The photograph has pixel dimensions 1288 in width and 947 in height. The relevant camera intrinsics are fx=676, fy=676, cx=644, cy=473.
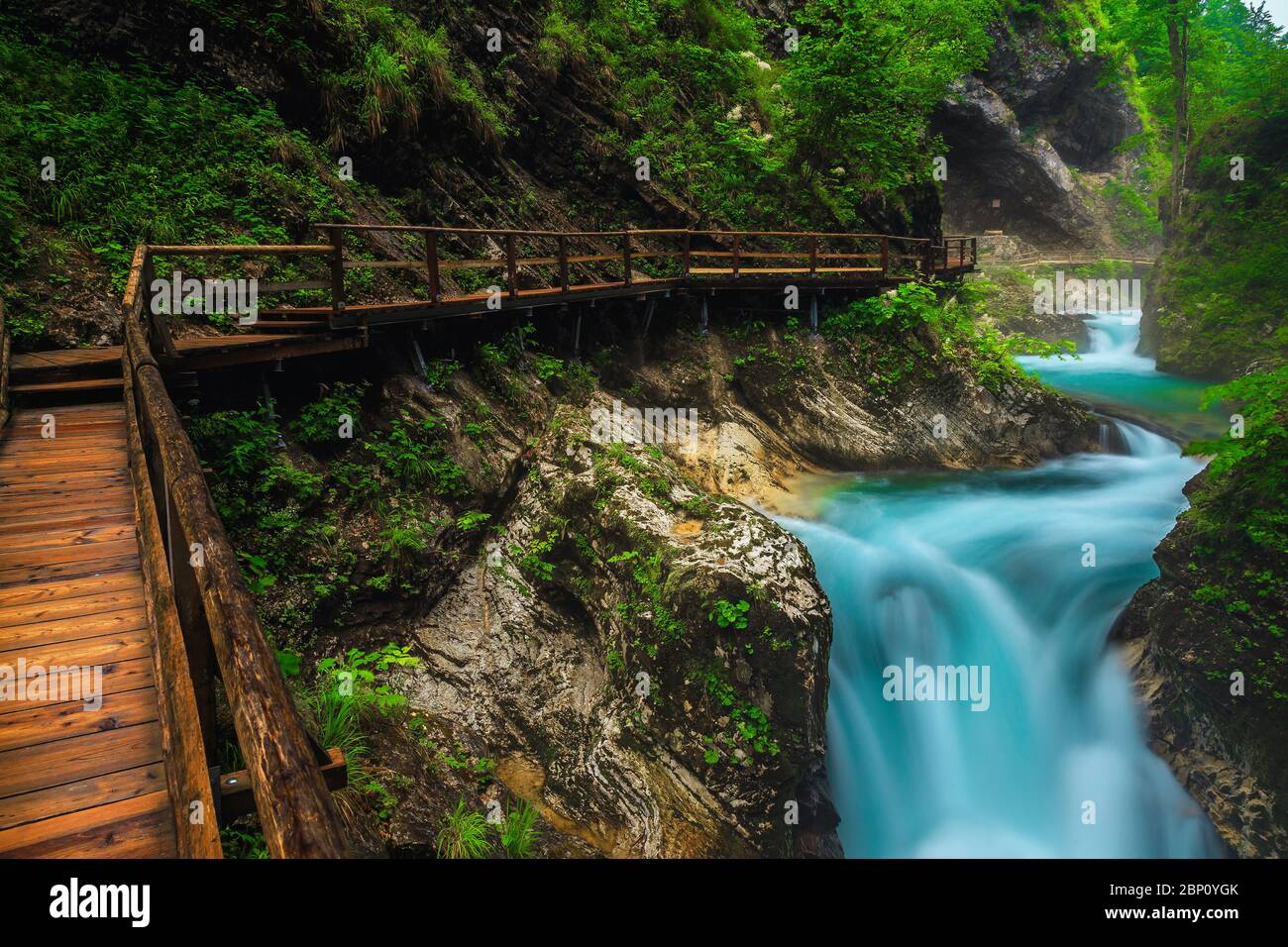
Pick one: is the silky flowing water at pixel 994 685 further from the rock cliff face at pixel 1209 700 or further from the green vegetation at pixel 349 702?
the green vegetation at pixel 349 702

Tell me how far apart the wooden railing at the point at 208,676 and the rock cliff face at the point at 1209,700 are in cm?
1175

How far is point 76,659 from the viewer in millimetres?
3457

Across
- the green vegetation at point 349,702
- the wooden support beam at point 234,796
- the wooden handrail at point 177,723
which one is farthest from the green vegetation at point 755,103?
the wooden support beam at point 234,796

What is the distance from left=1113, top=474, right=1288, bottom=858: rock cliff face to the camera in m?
9.15

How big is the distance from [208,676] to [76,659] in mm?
1068

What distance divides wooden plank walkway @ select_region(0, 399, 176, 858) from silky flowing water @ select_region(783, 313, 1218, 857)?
28.2 feet

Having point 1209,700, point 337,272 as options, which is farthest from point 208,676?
point 1209,700

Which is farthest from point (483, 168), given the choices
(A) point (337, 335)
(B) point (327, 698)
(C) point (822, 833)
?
(C) point (822, 833)

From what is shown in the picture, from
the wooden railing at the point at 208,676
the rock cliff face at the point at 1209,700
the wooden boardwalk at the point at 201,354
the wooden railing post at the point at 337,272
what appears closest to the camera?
the wooden railing at the point at 208,676

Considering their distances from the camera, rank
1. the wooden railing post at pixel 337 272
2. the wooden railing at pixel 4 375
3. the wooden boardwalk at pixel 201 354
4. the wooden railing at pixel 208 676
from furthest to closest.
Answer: the wooden railing post at pixel 337 272
the wooden boardwalk at pixel 201 354
the wooden railing at pixel 4 375
the wooden railing at pixel 208 676

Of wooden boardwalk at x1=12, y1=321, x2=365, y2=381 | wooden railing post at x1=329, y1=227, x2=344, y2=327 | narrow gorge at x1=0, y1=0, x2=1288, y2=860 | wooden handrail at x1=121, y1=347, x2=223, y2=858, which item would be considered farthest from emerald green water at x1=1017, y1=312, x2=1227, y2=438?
wooden handrail at x1=121, y1=347, x2=223, y2=858

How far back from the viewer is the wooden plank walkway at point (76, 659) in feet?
8.58

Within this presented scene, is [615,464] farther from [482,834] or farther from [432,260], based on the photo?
[482,834]
